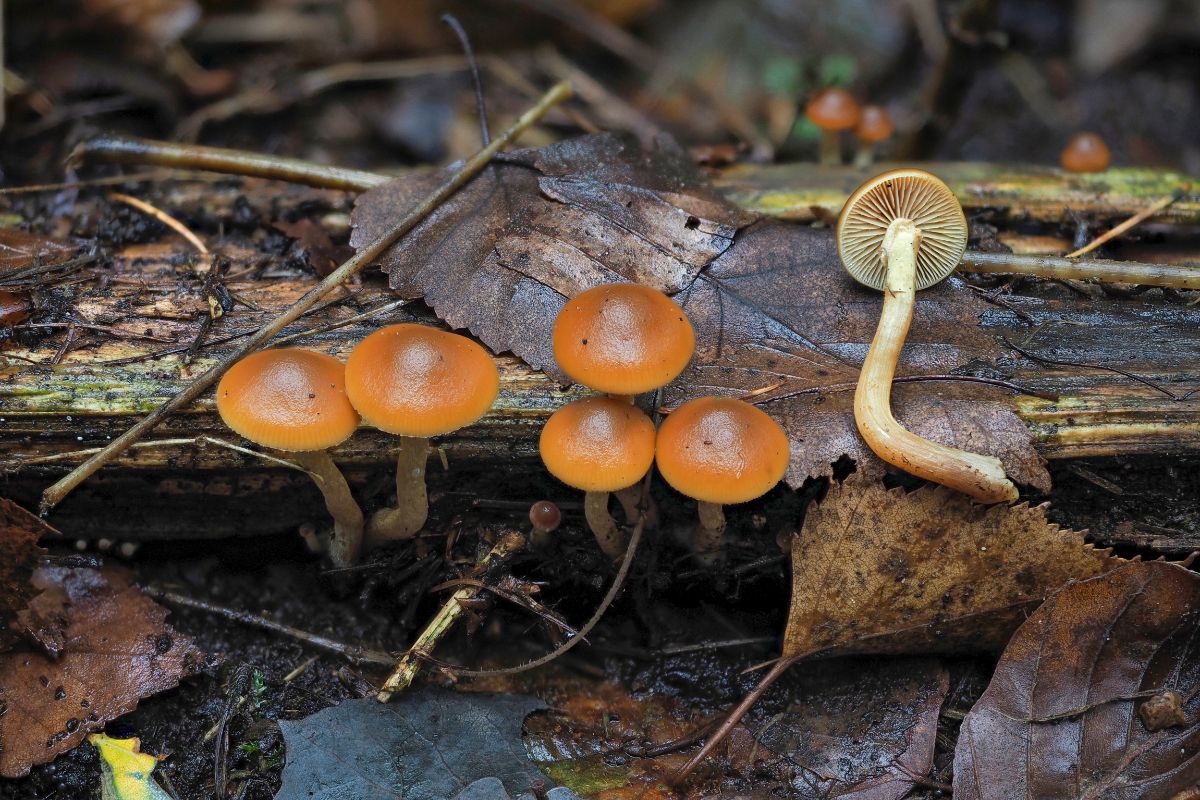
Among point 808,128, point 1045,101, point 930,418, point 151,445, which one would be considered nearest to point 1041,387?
point 930,418

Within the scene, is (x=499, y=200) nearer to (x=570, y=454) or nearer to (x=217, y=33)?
(x=570, y=454)

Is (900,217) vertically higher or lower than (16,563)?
higher

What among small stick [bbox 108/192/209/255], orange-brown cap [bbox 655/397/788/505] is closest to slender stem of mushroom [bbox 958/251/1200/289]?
orange-brown cap [bbox 655/397/788/505]

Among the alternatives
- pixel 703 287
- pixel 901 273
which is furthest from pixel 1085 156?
pixel 703 287

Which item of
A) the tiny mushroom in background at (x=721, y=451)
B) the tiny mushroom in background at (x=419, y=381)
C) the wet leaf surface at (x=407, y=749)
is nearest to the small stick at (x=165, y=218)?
the tiny mushroom in background at (x=419, y=381)

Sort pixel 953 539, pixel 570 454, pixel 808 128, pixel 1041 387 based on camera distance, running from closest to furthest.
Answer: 1. pixel 570 454
2. pixel 953 539
3. pixel 1041 387
4. pixel 808 128

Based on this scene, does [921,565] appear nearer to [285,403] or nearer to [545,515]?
Result: [545,515]
